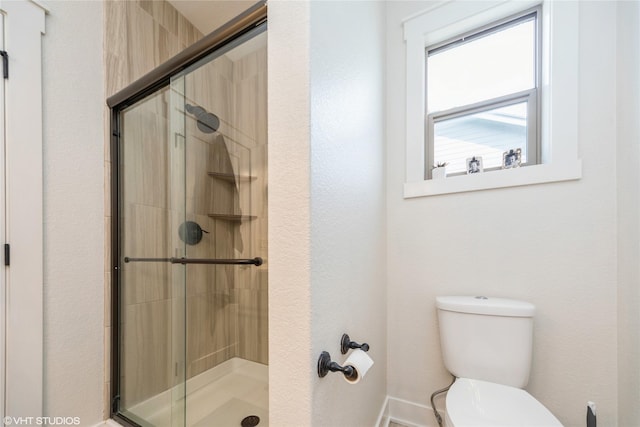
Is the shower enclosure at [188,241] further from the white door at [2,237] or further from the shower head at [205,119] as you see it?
the white door at [2,237]

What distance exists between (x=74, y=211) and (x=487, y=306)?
6.62 ft

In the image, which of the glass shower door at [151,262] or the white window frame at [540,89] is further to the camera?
the glass shower door at [151,262]

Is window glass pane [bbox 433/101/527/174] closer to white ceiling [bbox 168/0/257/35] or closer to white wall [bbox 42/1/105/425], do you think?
white ceiling [bbox 168/0/257/35]

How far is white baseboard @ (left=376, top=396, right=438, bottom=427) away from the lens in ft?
4.43

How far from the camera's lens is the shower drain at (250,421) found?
3.81 ft

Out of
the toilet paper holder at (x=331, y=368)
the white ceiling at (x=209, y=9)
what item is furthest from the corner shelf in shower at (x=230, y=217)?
the white ceiling at (x=209, y=9)

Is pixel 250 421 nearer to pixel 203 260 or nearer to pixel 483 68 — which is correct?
pixel 203 260

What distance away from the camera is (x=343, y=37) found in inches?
36.0

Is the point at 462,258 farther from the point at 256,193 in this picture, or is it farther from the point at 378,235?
the point at 256,193

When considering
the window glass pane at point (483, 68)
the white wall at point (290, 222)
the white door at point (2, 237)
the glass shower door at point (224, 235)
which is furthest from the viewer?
the window glass pane at point (483, 68)

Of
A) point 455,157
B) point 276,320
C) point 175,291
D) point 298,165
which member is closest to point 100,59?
point 175,291

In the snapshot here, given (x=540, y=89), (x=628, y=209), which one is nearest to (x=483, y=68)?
(x=540, y=89)

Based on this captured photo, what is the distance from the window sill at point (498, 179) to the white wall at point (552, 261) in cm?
3

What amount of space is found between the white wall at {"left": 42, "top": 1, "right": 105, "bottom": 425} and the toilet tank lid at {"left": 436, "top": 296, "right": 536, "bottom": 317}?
1782mm
